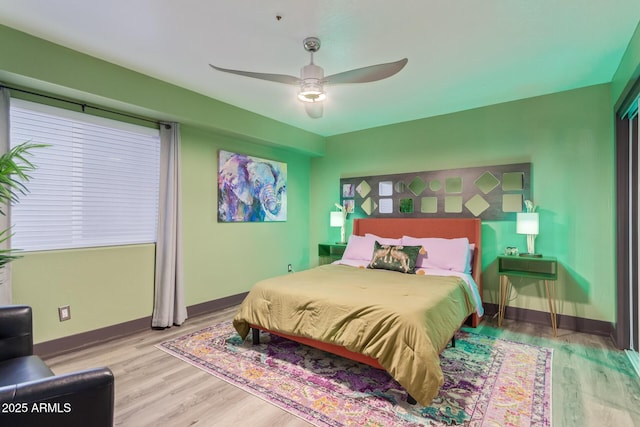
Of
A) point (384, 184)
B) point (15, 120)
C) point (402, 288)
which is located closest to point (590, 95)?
point (384, 184)

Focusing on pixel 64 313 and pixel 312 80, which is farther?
pixel 64 313

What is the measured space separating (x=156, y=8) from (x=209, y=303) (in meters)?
3.32

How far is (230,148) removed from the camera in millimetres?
4355

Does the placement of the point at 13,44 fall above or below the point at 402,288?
above

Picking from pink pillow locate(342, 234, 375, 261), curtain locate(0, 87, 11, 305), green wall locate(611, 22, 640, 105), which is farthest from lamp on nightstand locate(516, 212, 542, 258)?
curtain locate(0, 87, 11, 305)

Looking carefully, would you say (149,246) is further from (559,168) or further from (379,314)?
(559,168)

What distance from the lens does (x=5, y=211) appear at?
253 centimetres

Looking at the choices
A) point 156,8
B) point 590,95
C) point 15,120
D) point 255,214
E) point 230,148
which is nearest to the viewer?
point 156,8

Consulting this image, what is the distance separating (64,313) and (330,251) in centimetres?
339

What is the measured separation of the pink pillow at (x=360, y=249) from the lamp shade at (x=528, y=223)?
1742 mm

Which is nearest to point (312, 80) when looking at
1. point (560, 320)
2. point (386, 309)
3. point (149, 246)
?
point (386, 309)

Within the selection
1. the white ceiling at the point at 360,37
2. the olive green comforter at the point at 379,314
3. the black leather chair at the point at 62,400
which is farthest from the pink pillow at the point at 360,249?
the black leather chair at the point at 62,400

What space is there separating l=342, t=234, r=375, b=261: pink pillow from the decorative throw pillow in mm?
322

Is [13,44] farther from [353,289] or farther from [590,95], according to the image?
[590,95]
